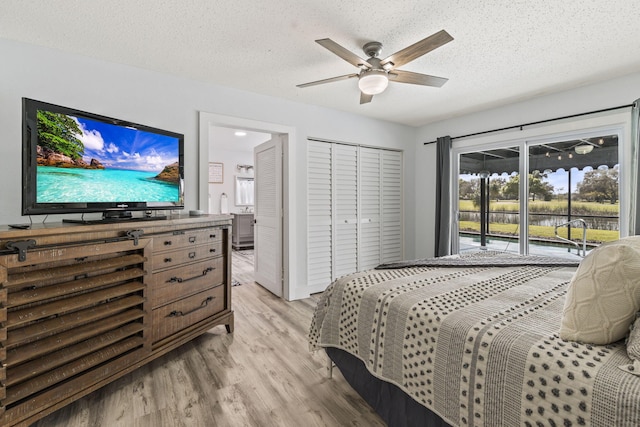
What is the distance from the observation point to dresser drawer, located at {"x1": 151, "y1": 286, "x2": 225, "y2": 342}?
1979mm

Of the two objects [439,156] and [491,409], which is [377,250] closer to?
[439,156]

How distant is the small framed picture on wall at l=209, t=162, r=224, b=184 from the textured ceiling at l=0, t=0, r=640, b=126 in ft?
13.9

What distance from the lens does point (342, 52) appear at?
188 centimetres

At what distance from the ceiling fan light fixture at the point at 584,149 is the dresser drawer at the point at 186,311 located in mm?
3955

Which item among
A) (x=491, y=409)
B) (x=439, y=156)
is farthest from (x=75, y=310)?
(x=439, y=156)

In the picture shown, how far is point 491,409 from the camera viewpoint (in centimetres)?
100

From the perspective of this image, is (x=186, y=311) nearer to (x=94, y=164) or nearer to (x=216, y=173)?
(x=94, y=164)

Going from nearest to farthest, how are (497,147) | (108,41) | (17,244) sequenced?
1. (17,244)
2. (108,41)
3. (497,147)

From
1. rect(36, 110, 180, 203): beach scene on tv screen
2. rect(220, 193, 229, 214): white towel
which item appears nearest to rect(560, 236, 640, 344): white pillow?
rect(36, 110, 180, 203): beach scene on tv screen

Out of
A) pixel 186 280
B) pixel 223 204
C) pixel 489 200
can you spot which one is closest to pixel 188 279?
pixel 186 280

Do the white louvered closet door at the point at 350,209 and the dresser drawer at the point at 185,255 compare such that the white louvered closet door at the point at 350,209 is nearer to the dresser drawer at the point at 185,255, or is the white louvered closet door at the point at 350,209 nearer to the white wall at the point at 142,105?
the white wall at the point at 142,105

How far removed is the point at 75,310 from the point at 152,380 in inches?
26.8

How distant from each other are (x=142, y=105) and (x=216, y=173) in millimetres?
4449

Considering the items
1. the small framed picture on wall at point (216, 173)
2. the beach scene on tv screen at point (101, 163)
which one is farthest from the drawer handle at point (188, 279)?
the small framed picture on wall at point (216, 173)
